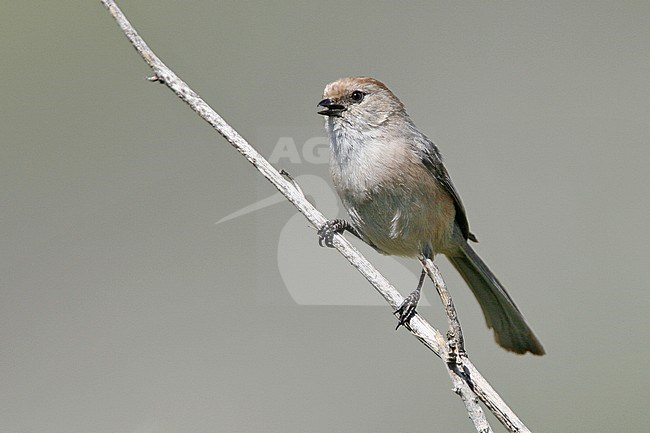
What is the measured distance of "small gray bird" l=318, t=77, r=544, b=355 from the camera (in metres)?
3.71

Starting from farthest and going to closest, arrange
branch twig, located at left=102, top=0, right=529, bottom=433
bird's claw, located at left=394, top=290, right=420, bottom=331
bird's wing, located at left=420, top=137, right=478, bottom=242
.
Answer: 1. bird's wing, located at left=420, top=137, right=478, bottom=242
2. bird's claw, located at left=394, top=290, right=420, bottom=331
3. branch twig, located at left=102, top=0, right=529, bottom=433

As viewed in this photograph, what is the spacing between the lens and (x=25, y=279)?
574cm

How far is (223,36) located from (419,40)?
1.74m

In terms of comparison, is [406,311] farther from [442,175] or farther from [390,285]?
[442,175]

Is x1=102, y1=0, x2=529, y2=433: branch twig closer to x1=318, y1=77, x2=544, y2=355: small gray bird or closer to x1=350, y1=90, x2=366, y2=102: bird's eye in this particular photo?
x1=318, y1=77, x2=544, y2=355: small gray bird

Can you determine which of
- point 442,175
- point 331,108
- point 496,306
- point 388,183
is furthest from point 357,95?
point 496,306

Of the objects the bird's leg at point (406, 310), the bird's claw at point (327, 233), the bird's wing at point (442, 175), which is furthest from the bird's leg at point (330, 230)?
the bird's wing at point (442, 175)

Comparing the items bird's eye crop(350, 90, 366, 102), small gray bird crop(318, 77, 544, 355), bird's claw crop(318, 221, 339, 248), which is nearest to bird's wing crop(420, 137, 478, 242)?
small gray bird crop(318, 77, 544, 355)

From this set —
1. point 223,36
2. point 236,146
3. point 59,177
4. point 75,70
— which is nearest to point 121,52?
point 75,70

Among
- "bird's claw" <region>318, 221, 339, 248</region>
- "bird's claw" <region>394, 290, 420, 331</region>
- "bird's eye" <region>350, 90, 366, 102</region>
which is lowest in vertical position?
"bird's claw" <region>394, 290, 420, 331</region>

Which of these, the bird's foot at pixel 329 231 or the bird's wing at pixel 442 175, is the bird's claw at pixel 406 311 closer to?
the bird's foot at pixel 329 231

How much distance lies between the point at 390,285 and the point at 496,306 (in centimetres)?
127

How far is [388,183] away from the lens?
3.71 metres

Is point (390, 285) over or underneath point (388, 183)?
underneath
